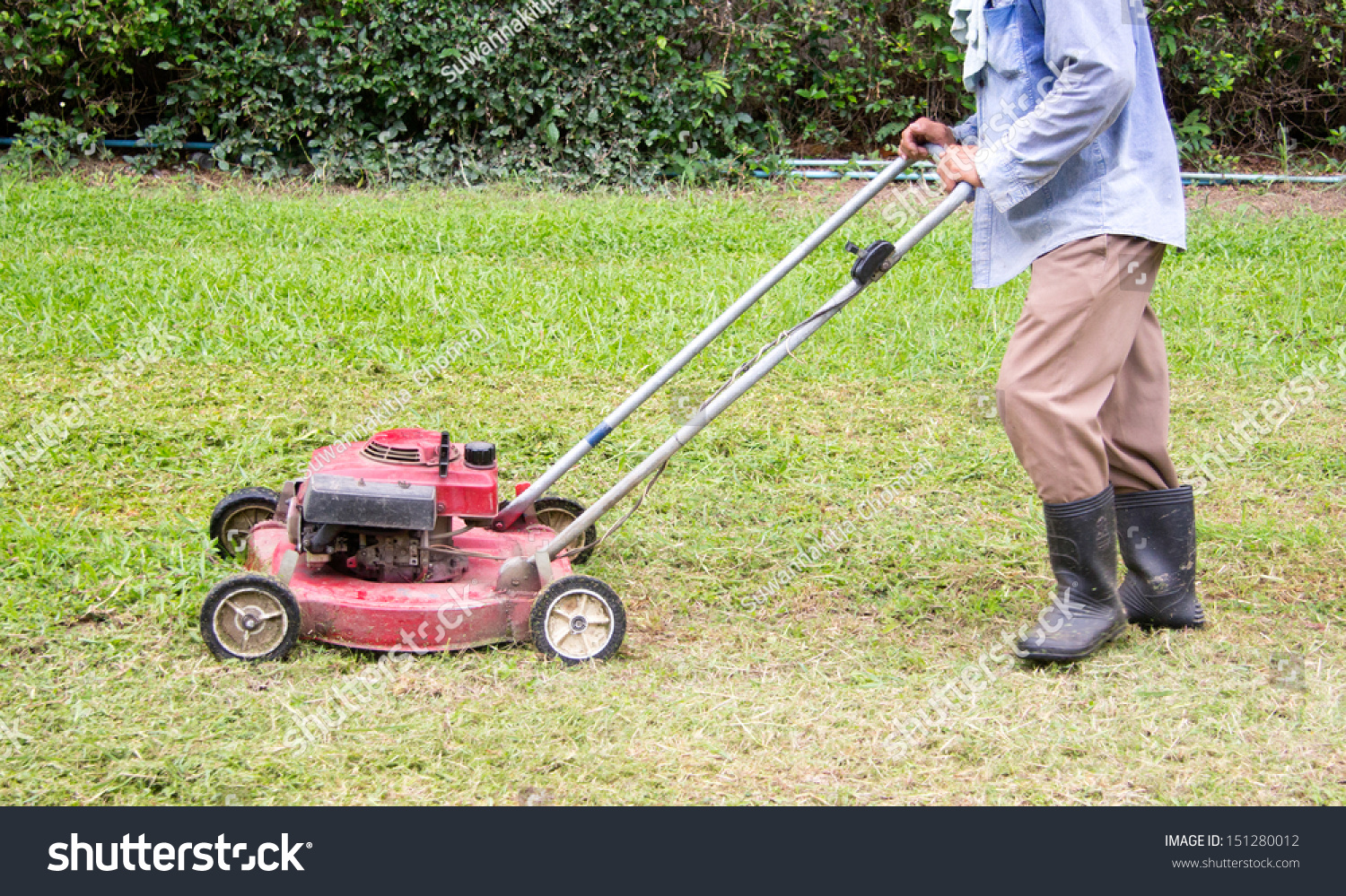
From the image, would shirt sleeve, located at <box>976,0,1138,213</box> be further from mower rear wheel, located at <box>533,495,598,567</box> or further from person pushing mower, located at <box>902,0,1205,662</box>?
mower rear wheel, located at <box>533,495,598,567</box>

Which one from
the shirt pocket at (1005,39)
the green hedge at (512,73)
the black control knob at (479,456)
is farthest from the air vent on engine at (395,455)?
the green hedge at (512,73)

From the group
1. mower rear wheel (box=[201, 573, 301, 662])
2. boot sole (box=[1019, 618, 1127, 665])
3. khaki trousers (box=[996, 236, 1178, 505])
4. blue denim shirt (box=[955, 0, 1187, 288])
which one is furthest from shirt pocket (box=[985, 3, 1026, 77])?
mower rear wheel (box=[201, 573, 301, 662])

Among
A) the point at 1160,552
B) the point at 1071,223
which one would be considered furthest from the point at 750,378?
the point at 1160,552

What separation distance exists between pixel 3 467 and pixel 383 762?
2203 mm

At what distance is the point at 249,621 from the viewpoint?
9.82ft

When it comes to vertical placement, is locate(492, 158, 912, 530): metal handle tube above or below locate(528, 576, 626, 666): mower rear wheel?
above

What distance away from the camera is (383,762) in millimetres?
2623

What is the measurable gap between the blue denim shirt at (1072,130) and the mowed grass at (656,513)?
101cm

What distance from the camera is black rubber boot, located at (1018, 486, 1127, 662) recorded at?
3.04 m

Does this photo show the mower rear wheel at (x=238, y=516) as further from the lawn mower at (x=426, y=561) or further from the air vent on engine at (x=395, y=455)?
the air vent on engine at (x=395, y=455)

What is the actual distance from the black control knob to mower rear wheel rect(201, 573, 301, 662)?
1.65ft

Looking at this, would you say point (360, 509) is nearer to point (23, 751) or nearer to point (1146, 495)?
point (23, 751)

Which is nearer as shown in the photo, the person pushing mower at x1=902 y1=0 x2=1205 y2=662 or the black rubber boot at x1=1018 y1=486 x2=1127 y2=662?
the person pushing mower at x1=902 y1=0 x2=1205 y2=662

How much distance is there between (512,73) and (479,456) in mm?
6040
